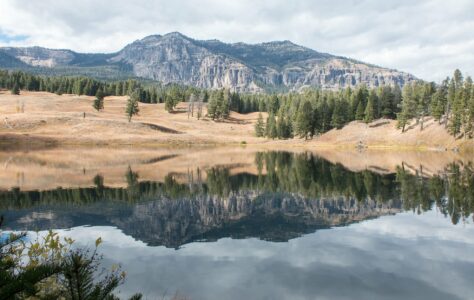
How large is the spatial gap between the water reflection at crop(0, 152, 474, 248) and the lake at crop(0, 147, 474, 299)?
0.34 feet

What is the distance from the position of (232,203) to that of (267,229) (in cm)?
971

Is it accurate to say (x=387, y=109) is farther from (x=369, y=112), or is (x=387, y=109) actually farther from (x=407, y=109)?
(x=407, y=109)

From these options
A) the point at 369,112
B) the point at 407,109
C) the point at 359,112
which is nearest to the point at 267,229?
the point at 407,109

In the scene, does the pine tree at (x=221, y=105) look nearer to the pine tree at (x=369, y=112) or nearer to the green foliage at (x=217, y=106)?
the green foliage at (x=217, y=106)

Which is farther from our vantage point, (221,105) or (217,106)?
A: (221,105)

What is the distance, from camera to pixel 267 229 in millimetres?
26219

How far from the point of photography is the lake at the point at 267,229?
52.2 ft

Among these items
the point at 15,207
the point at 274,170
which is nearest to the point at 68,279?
the point at 15,207

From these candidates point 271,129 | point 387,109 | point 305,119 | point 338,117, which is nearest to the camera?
point 305,119

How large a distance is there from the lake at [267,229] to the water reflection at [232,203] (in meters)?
0.10

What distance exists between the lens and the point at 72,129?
129375 millimetres

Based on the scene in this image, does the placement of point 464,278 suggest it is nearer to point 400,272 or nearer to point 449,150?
point 400,272

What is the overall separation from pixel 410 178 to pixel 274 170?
1989 cm

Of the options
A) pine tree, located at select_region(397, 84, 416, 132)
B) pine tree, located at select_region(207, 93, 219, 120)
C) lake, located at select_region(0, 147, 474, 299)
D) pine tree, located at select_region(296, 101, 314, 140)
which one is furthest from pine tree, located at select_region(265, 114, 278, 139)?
lake, located at select_region(0, 147, 474, 299)
